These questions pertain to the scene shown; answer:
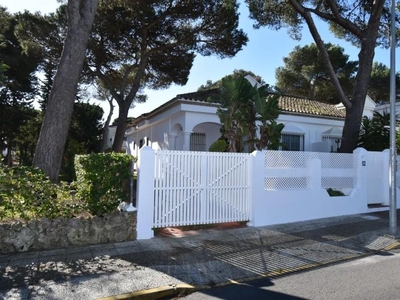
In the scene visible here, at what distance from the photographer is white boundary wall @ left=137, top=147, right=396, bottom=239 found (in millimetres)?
7280

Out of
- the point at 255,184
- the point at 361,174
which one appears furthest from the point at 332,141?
the point at 255,184

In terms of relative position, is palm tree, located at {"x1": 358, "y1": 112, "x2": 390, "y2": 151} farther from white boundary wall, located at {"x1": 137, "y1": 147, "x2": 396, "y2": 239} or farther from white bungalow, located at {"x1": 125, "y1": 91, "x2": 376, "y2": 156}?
white bungalow, located at {"x1": 125, "y1": 91, "x2": 376, "y2": 156}

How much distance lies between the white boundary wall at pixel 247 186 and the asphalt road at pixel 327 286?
2.99 metres

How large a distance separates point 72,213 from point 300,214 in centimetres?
636

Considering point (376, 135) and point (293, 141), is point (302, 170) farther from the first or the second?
point (293, 141)

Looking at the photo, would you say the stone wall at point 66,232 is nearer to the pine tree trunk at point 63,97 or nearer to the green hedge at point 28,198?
the green hedge at point 28,198

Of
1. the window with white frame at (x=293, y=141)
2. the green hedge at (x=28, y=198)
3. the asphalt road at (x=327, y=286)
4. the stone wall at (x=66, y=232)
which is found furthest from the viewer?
the window with white frame at (x=293, y=141)

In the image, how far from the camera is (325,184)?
10148 millimetres

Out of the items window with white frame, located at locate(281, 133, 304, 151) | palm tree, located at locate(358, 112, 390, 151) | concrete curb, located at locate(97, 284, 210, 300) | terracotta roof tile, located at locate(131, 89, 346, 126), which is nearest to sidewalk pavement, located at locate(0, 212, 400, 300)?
concrete curb, located at locate(97, 284, 210, 300)

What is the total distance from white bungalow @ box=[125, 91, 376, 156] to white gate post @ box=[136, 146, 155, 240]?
681cm

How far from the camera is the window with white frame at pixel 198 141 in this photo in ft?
56.1

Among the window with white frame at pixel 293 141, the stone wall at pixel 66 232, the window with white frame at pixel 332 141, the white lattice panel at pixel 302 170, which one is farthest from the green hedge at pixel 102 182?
the window with white frame at pixel 332 141

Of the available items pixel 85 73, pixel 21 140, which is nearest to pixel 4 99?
pixel 21 140

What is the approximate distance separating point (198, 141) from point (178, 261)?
11.8m
